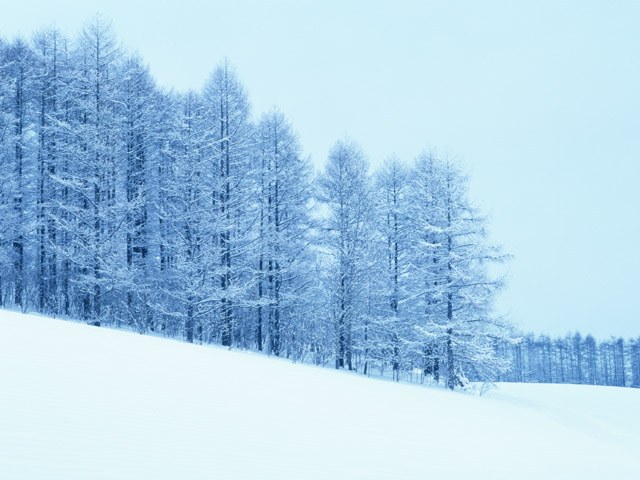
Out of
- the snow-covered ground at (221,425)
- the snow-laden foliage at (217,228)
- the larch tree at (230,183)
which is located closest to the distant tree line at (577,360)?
the snow-laden foliage at (217,228)

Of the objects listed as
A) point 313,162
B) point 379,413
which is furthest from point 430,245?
point 379,413

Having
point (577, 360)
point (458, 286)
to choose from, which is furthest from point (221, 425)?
point (577, 360)

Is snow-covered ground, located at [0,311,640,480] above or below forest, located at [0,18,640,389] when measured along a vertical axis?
below

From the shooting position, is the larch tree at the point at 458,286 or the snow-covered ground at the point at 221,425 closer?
the snow-covered ground at the point at 221,425

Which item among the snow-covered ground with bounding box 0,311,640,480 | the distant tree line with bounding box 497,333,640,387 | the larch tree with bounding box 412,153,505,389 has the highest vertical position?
the larch tree with bounding box 412,153,505,389

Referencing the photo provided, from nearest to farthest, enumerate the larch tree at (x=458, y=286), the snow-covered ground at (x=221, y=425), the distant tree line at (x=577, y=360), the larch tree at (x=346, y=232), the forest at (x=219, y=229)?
1. the snow-covered ground at (x=221, y=425)
2. the forest at (x=219, y=229)
3. the larch tree at (x=458, y=286)
4. the larch tree at (x=346, y=232)
5. the distant tree line at (x=577, y=360)

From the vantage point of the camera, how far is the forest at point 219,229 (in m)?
19.2

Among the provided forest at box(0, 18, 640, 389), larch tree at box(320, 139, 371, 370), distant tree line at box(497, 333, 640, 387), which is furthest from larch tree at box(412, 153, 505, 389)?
distant tree line at box(497, 333, 640, 387)

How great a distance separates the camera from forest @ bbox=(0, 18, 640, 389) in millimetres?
19250

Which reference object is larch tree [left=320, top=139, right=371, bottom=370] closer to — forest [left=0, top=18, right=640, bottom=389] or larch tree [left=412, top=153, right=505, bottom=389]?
forest [left=0, top=18, right=640, bottom=389]

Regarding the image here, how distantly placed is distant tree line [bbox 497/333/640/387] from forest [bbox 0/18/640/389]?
64.5 metres

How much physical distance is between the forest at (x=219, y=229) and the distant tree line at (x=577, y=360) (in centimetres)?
6447

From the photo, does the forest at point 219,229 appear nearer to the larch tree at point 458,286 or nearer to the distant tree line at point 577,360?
the larch tree at point 458,286

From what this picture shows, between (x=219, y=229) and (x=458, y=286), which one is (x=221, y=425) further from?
(x=458, y=286)
